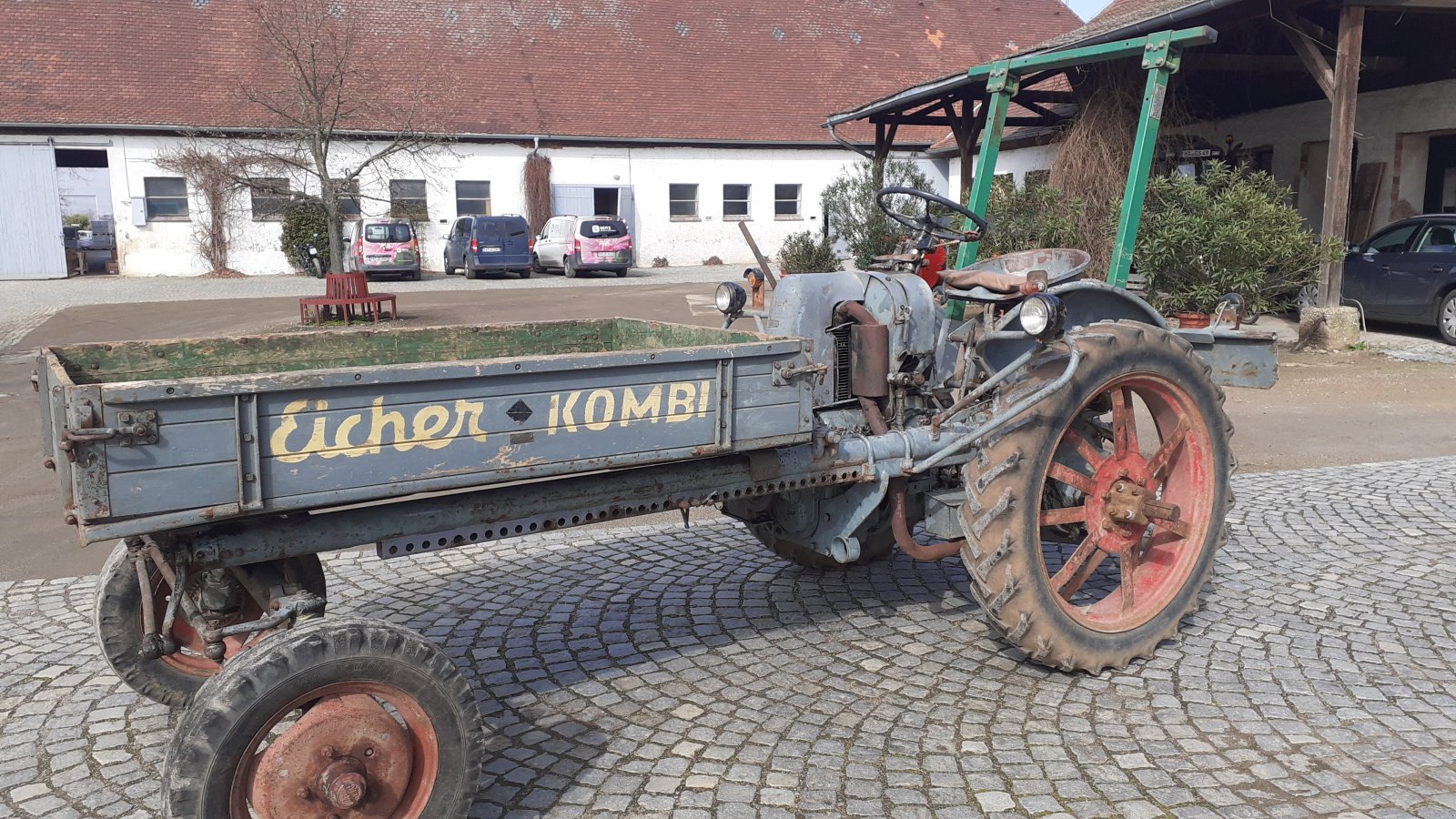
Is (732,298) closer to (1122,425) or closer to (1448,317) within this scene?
(1122,425)

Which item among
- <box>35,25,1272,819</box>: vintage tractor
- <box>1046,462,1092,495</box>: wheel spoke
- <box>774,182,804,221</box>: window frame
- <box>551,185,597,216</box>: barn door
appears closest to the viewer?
<box>35,25,1272,819</box>: vintage tractor

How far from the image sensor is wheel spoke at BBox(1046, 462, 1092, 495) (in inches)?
148

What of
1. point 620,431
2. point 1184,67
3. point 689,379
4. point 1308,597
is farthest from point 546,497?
point 1184,67

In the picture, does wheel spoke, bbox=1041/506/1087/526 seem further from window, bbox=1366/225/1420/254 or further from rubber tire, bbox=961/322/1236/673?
window, bbox=1366/225/1420/254

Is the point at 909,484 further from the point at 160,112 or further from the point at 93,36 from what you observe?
the point at 93,36

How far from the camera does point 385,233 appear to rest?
82.6 ft

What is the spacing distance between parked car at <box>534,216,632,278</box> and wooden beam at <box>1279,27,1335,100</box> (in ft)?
52.9

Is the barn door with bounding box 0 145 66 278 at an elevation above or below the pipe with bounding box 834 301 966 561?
above

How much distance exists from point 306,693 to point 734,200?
2972 centimetres

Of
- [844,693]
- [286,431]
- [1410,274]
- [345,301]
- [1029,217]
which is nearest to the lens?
[286,431]

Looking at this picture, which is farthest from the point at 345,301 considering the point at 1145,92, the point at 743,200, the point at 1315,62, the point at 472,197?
the point at 743,200

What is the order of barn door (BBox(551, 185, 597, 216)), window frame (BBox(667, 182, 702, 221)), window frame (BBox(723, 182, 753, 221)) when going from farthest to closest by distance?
1. window frame (BBox(723, 182, 753, 221))
2. window frame (BBox(667, 182, 702, 221))
3. barn door (BBox(551, 185, 597, 216))

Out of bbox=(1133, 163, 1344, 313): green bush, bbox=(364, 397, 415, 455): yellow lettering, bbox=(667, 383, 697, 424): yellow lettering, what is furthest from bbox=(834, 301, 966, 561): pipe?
bbox=(1133, 163, 1344, 313): green bush

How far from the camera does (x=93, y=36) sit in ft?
90.3
